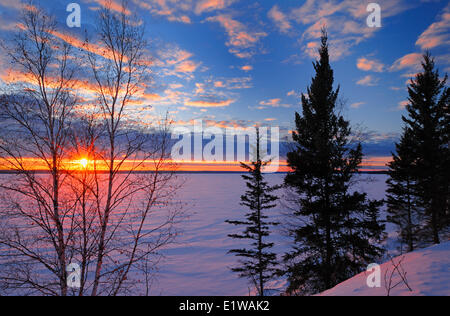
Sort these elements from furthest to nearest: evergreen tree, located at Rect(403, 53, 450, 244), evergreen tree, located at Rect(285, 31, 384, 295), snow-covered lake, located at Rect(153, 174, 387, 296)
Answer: snow-covered lake, located at Rect(153, 174, 387, 296) → evergreen tree, located at Rect(403, 53, 450, 244) → evergreen tree, located at Rect(285, 31, 384, 295)

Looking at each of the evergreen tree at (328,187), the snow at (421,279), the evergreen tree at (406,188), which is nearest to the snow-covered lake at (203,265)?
the evergreen tree at (328,187)

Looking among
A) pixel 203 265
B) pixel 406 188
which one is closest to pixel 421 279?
pixel 406 188

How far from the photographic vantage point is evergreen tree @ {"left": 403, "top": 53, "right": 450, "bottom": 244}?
50.8ft

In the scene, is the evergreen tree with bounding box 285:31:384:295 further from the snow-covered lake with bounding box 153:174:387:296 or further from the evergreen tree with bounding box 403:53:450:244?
the evergreen tree with bounding box 403:53:450:244

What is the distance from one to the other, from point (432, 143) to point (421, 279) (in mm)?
16789

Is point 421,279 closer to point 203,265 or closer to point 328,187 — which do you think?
point 328,187

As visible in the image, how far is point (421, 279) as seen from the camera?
4746 mm

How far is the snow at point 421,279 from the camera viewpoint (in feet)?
14.0

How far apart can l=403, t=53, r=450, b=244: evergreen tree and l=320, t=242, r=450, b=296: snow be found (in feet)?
43.0

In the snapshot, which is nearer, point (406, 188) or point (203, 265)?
point (406, 188)

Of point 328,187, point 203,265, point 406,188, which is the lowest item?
point 203,265

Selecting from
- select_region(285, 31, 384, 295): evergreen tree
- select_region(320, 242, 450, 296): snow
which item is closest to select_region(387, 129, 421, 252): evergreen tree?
select_region(285, 31, 384, 295): evergreen tree

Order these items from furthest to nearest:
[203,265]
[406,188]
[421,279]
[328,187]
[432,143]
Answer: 1. [203,265]
2. [406,188]
3. [432,143]
4. [328,187]
5. [421,279]
